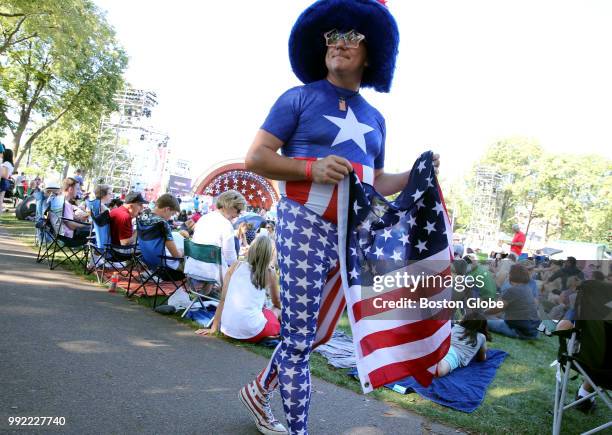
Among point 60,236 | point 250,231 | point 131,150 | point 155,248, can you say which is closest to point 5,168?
point 60,236

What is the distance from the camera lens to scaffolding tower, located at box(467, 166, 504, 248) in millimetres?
63062

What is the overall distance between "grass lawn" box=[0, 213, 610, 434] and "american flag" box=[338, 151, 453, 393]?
1.92 metres

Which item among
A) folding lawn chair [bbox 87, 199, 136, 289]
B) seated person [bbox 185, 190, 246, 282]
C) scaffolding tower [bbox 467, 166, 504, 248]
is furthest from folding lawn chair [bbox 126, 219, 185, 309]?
scaffolding tower [bbox 467, 166, 504, 248]

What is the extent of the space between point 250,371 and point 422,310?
2.40 m

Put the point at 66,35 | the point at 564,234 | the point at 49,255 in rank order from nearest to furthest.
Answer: the point at 49,255, the point at 66,35, the point at 564,234

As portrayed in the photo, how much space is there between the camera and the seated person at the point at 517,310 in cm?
666

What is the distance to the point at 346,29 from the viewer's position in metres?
2.15

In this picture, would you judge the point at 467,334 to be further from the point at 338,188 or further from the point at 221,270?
the point at 338,188

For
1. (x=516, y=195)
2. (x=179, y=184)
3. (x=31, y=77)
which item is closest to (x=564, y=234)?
(x=516, y=195)

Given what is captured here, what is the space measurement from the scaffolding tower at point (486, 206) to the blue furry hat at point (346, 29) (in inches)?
2518

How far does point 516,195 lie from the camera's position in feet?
189

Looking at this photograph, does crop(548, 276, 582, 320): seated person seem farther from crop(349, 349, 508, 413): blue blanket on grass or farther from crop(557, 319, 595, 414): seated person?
crop(349, 349, 508, 413): blue blanket on grass

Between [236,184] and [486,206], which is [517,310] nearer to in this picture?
[236,184]

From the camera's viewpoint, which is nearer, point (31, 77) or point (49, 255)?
point (49, 255)
